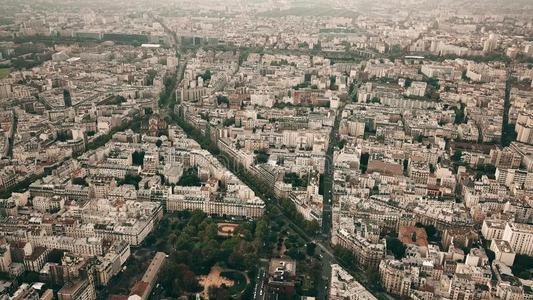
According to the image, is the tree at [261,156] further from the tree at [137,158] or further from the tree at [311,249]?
the tree at [311,249]

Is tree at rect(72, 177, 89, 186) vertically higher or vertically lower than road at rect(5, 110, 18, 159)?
lower

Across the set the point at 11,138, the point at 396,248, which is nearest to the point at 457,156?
the point at 396,248

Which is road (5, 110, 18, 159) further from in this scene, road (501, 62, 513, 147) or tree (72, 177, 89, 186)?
road (501, 62, 513, 147)

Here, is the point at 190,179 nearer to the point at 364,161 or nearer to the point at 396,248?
the point at 364,161

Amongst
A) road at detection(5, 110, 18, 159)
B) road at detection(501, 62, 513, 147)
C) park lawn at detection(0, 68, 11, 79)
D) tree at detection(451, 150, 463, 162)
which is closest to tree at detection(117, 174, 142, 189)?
road at detection(5, 110, 18, 159)

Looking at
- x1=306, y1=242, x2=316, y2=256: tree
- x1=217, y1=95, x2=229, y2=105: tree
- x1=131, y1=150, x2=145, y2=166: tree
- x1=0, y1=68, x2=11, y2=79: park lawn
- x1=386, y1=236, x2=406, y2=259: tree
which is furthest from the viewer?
x1=0, y1=68, x2=11, y2=79: park lawn

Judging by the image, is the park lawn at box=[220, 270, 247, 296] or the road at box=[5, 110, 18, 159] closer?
the park lawn at box=[220, 270, 247, 296]

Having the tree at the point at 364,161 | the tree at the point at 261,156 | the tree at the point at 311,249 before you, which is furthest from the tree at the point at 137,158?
the tree at the point at 364,161

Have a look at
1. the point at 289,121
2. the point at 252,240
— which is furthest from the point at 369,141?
the point at 252,240

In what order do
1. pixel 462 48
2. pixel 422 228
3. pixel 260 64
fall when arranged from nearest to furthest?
pixel 422 228
pixel 260 64
pixel 462 48

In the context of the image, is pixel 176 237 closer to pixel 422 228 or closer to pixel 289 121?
pixel 422 228

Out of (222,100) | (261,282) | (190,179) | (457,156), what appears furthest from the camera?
(222,100)
